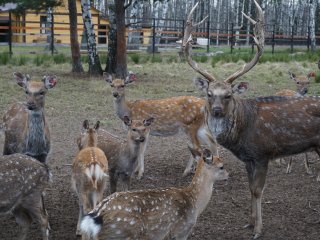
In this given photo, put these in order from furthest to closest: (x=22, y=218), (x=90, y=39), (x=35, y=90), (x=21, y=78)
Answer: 1. (x=90, y=39)
2. (x=21, y=78)
3. (x=35, y=90)
4. (x=22, y=218)

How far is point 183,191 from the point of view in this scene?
190 inches

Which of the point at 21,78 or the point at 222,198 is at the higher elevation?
the point at 21,78

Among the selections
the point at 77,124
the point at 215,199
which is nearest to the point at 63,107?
the point at 77,124

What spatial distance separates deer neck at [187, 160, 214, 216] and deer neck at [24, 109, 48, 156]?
1849 mm

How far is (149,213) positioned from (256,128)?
5.60 ft

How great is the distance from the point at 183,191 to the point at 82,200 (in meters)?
1.01

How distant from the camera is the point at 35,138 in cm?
609

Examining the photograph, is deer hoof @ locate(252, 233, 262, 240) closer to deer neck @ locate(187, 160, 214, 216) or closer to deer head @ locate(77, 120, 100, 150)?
deer neck @ locate(187, 160, 214, 216)

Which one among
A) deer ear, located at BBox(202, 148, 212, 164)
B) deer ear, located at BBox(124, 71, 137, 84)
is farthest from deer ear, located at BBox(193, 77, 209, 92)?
deer ear, located at BBox(124, 71, 137, 84)

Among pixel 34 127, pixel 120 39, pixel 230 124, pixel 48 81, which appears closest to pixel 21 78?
pixel 48 81

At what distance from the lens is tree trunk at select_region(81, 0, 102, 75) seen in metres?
15.1

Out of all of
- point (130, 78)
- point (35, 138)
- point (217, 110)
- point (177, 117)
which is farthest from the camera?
point (130, 78)

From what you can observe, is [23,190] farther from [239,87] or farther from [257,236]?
[239,87]

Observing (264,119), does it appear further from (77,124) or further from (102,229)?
(77,124)
